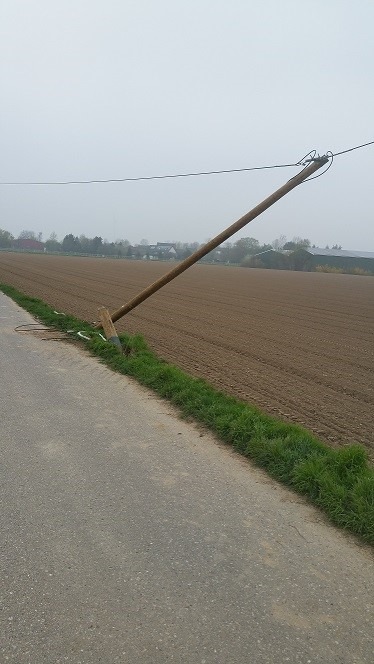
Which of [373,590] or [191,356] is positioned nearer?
[373,590]

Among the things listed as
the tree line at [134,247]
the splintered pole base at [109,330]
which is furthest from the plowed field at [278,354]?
the tree line at [134,247]

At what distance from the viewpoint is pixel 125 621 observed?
10.2 feet

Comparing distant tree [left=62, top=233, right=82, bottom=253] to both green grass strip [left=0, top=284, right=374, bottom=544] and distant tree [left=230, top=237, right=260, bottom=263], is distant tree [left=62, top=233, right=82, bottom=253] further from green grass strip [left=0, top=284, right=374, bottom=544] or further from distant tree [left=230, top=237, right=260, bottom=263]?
green grass strip [left=0, top=284, right=374, bottom=544]

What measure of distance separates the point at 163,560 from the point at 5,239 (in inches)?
6548

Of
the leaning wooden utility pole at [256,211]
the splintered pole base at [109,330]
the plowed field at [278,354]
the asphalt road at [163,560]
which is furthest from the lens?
the splintered pole base at [109,330]

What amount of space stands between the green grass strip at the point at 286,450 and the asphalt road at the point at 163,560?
0.18 m

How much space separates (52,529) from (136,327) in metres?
Answer: 11.6

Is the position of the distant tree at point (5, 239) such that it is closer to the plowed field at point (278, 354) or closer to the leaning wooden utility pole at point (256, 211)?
the plowed field at point (278, 354)

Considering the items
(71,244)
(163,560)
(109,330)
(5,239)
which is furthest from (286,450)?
(5,239)

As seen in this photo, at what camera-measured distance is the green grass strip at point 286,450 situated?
4.59 meters

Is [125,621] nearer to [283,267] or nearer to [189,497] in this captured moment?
[189,497]

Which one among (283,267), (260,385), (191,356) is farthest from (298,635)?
(283,267)

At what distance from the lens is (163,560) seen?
12.3 feet

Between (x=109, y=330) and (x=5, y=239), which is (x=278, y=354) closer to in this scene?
(x=109, y=330)
